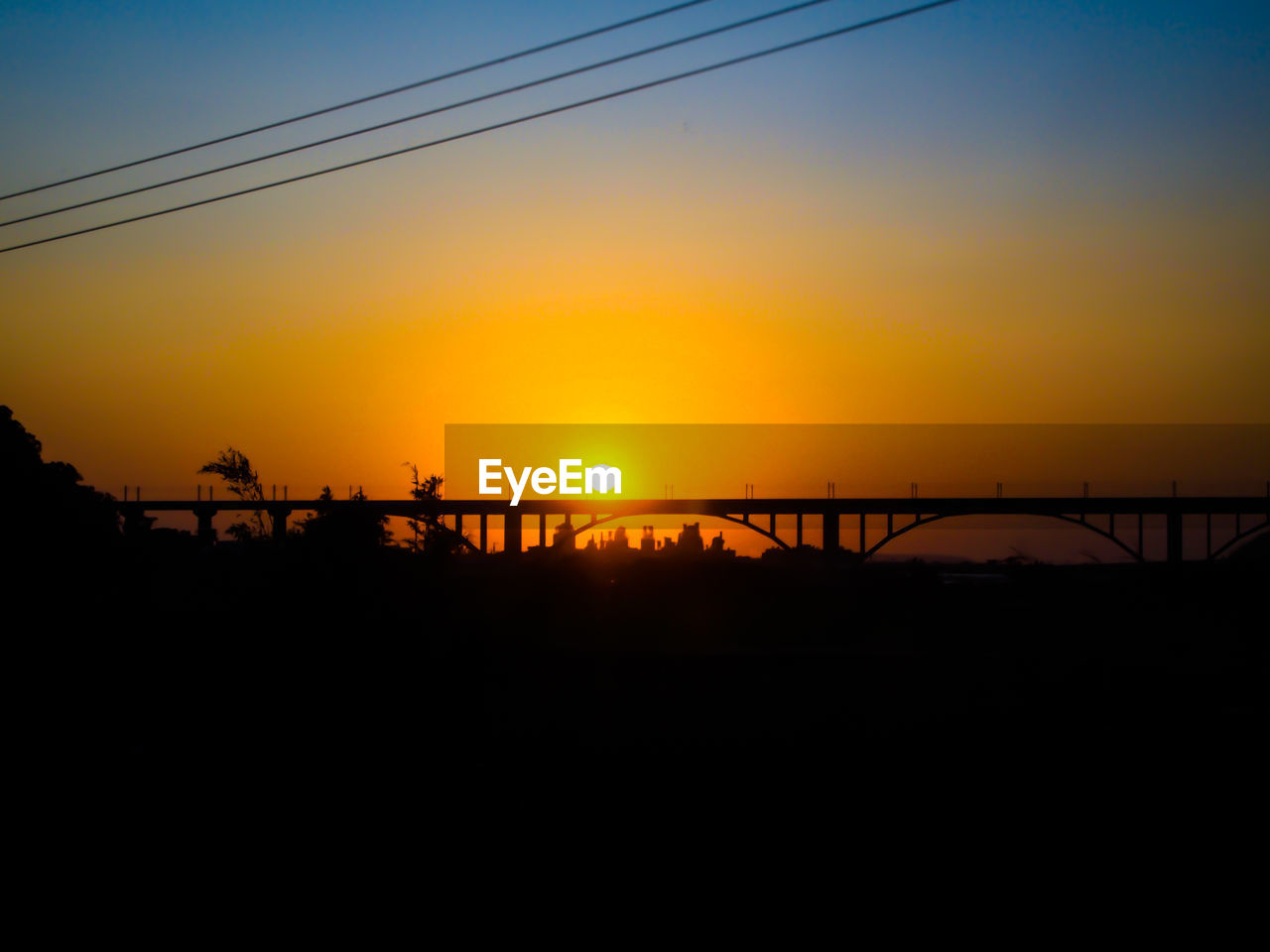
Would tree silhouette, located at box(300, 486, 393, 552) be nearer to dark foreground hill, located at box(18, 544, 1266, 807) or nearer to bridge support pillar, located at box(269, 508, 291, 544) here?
dark foreground hill, located at box(18, 544, 1266, 807)

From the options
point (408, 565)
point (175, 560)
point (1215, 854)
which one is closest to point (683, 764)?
point (1215, 854)

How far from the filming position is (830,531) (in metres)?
85.1

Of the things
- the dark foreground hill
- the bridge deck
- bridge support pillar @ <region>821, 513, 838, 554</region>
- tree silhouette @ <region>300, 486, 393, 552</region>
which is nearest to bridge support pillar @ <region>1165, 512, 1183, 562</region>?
the bridge deck

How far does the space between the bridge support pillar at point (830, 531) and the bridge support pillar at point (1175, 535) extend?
1086 inches

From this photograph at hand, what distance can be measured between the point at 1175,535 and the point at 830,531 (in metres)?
29.8

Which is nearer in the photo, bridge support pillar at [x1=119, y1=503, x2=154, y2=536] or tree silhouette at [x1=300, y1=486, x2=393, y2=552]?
tree silhouette at [x1=300, y1=486, x2=393, y2=552]

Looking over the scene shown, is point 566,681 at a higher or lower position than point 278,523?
lower

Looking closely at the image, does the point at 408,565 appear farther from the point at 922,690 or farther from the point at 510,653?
the point at 922,690

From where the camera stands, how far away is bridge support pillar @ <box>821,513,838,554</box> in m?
82.0

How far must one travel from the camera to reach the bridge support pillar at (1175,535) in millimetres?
86438

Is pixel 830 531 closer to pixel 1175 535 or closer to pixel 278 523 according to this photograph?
pixel 1175 535

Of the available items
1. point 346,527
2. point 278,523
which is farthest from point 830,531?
point 346,527

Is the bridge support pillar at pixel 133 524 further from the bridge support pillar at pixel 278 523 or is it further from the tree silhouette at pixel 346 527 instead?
the bridge support pillar at pixel 278 523

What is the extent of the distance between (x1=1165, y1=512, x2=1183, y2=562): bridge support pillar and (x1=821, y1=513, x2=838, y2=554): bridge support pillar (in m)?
27.6
